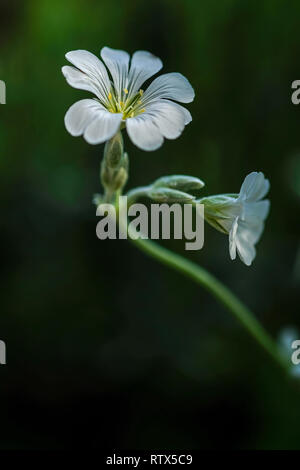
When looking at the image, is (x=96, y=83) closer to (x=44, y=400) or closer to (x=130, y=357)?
(x=130, y=357)

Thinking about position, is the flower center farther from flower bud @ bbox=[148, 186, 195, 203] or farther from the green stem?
the green stem

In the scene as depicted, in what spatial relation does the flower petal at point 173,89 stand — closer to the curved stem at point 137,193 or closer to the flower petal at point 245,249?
the curved stem at point 137,193

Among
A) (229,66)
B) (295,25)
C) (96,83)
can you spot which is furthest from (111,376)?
(295,25)

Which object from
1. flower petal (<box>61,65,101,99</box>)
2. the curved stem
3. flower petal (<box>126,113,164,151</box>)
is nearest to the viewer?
flower petal (<box>126,113,164,151</box>)

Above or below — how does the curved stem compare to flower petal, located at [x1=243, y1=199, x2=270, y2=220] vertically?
above

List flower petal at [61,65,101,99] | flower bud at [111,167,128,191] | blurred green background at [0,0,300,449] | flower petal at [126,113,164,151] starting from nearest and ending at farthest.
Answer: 1. flower petal at [126,113,164,151]
2. flower petal at [61,65,101,99]
3. flower bud at [111,167,128,191]
4. blurred green background at [0,0,300,449]

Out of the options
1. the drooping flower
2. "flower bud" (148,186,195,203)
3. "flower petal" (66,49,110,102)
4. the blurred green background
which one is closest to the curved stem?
"flower bud" (148,186,195,203)

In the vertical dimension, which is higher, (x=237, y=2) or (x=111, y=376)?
(x=237, y=2)
